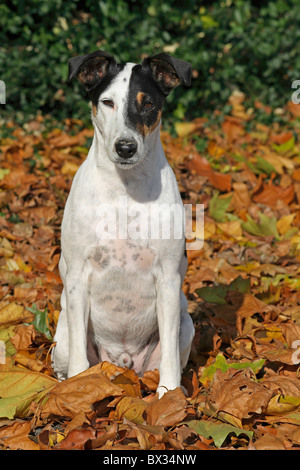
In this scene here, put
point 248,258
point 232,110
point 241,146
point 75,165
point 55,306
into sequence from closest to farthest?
1. point 55,306
2. point 248,258
3. point 75,165
4. point 241,146
5. point 232,110

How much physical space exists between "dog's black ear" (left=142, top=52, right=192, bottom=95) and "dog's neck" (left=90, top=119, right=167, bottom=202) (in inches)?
13.9

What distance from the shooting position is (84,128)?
8469mm

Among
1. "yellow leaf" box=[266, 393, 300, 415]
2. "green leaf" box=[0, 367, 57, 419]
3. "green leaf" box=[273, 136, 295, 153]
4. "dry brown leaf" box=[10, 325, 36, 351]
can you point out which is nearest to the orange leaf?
"green leaf" box=[273, 136, 295, 153]

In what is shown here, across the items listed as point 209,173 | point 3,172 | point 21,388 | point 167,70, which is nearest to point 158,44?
point 209,173

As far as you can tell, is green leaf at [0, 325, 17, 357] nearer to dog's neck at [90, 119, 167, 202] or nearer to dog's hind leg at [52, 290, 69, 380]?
dog's hind leg at [52, 290, 69, 380]

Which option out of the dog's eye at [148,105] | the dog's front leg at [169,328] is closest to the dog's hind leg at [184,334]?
the dog's front leg at [169,328]

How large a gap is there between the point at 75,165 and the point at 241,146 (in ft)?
7.25

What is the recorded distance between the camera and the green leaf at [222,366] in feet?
13.2

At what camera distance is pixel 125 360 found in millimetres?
4367

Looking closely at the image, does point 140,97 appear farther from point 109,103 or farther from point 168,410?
point 168,410

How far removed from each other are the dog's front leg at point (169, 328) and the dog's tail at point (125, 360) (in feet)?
1.20

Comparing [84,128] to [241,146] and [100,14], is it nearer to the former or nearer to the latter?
[100,14]

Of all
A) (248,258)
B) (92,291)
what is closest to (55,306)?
(92,291)

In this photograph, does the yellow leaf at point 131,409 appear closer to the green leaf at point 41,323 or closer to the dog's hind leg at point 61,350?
the dog's hind leg at point 61,350
